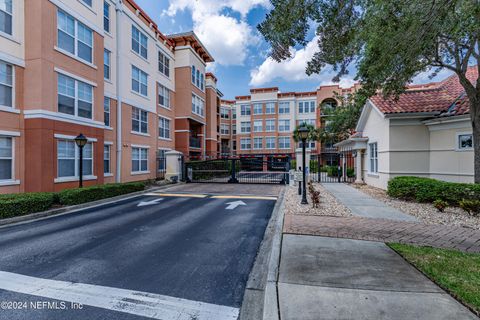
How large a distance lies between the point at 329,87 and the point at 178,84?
2965 cm

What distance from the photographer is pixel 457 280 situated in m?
3.67

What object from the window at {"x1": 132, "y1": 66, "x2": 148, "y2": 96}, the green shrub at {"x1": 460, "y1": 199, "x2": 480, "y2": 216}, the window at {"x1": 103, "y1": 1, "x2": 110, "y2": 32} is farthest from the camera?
the window at {"x1": 132, "y1": 66, "x2": 148, "y2": 96}

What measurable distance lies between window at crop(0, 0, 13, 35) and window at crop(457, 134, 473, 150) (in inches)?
832

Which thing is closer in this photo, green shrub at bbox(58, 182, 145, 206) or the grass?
the grass

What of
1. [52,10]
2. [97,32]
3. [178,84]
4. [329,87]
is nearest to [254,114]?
[329,87]

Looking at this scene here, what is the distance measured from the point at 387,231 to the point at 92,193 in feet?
38.6

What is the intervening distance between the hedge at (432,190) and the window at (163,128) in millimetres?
18882

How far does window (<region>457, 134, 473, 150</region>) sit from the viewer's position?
1099 cm

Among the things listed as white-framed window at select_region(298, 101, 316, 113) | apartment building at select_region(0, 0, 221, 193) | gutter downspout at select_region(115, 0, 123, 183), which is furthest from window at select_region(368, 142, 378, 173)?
white-framed window at select_region(298, 101, 316, 113)

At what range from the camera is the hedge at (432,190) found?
29.1 ft

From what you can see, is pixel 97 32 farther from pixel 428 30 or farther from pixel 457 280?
pixel 457 280

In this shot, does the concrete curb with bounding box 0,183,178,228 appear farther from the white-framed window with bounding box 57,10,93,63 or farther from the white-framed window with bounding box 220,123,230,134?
the white-framed window with bounding box 220,123,230,134

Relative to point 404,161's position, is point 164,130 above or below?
above

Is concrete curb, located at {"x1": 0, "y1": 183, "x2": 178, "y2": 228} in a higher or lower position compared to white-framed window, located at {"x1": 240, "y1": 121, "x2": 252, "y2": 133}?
lower
